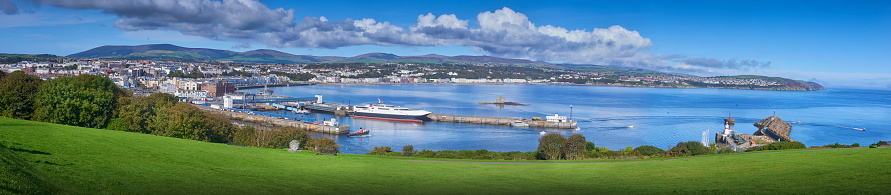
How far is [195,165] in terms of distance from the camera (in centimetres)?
739

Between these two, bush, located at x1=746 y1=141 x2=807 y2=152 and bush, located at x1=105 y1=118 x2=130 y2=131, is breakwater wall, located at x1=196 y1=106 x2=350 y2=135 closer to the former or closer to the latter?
bush, located at x1=105 y1=118 x2=130 y2=131

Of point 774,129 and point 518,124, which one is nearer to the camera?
point 774,129

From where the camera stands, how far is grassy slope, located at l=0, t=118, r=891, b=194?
579 cm

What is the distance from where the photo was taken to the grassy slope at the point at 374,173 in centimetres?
579

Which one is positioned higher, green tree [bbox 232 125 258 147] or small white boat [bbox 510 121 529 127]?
green tree [bbox 232 125 258 147]

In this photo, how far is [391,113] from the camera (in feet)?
135

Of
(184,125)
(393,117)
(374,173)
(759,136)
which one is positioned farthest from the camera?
(393,117)

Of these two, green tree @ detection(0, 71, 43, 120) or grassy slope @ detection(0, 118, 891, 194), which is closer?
grassy slope @ detection(0, 118, 891, 194)

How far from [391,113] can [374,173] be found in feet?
109

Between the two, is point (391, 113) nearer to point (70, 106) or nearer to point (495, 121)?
point (495, 121)

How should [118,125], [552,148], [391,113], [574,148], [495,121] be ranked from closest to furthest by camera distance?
[552,148], [574,148], [118,125], [495,121], [391,113]

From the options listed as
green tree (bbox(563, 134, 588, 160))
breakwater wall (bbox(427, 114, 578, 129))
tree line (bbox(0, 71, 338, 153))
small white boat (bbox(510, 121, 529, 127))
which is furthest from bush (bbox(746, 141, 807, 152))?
small white boat (bbox(510, 121, 529, 127))

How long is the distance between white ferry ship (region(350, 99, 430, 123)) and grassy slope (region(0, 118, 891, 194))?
3021 centimetres

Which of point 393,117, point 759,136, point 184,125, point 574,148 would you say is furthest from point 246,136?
point 759,136
